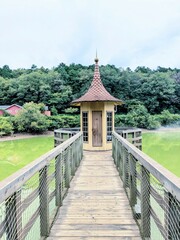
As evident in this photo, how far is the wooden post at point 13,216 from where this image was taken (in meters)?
1.86

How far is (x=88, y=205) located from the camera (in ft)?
13.2

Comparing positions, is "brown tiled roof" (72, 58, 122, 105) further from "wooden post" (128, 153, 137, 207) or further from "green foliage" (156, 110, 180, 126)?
"green foliage" (156, 110, 180, 126)

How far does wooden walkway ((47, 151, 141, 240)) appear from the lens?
3.02 meters

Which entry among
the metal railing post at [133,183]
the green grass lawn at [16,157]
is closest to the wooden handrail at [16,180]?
the metal railing post at [133,183]

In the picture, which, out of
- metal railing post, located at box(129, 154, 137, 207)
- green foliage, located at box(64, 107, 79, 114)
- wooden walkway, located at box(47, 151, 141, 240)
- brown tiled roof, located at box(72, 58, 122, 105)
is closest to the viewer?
wooden walkway, located at box(47, 151, 141, 240)

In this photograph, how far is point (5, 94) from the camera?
37.4 m

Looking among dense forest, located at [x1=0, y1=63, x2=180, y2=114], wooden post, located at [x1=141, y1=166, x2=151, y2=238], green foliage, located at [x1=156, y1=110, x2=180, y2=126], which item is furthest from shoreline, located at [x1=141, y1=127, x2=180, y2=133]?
wooden post, located at [x1=141, y1=166, x2=151, y2=238]

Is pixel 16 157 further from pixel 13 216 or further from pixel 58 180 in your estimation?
pixel 13 216

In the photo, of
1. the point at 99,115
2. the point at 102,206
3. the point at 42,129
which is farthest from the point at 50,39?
the point at 102,206

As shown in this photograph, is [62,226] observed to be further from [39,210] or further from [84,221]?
[39,210]

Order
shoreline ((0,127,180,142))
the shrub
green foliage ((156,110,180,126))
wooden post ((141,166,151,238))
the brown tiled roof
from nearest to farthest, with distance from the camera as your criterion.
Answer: wooden post ((141,166,151,238))
the brown tiled roof
shoreline ((0,127,180,142))
the shrub
green foliage ((156,110,180,126))

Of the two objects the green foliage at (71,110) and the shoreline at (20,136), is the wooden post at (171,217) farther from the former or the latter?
the green foliage at (71,110)

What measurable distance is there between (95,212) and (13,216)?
199cm

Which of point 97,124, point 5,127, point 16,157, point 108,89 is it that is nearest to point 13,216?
point 97,124
